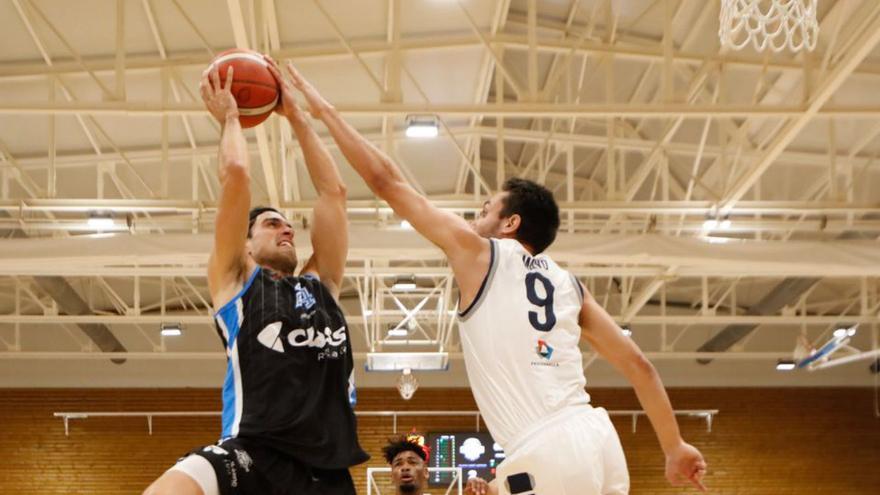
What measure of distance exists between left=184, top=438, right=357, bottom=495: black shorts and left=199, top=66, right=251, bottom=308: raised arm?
60cm

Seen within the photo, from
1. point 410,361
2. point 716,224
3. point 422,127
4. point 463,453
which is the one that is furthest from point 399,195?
point 463,453

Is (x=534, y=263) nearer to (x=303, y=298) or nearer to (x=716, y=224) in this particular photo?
(x=303, y=298)

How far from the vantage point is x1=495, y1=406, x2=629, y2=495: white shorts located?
4387 mm

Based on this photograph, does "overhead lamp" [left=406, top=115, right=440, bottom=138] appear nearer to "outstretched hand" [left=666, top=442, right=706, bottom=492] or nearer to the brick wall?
"outstretched hand" [left=666, top=442, right=706, bottom=492]

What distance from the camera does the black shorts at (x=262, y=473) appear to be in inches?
169

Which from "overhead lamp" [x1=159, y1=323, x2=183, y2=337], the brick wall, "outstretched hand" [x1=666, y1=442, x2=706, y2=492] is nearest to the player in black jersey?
"outstretched hand" [x1=666, y1=442, x2=706, y2=492]

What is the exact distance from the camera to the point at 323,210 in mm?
5207

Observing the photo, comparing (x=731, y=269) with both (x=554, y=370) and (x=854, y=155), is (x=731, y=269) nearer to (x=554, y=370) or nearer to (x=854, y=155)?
(x=854, y=155)

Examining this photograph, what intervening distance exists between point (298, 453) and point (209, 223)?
16.3m

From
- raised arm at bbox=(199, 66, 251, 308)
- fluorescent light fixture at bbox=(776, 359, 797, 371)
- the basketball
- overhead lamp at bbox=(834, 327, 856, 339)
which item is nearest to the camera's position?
raised arm at bbox=(199, 66, 251, 308)

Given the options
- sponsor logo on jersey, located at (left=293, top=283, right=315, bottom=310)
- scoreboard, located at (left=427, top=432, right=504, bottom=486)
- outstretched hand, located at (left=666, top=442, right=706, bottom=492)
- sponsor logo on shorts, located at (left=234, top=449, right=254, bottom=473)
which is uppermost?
scoreboard, located at (left=427, top=432, right=504, bottom=486)

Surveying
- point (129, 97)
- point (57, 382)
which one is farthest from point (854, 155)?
point (57, 382)

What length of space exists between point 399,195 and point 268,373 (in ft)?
3.00

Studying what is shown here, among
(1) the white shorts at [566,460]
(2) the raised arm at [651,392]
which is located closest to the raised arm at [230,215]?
(1) the white shorts at [566,460]
